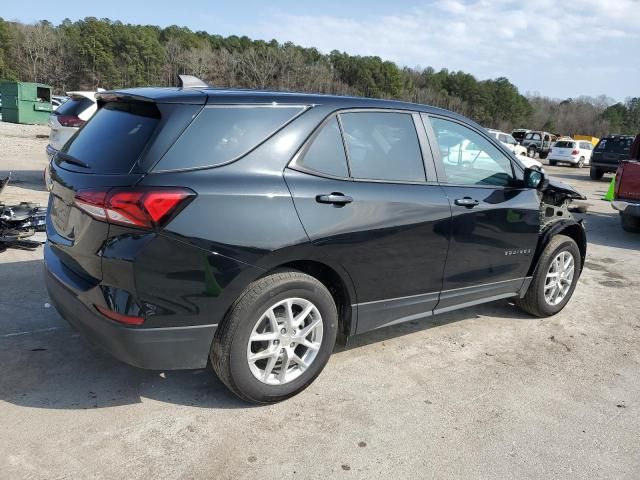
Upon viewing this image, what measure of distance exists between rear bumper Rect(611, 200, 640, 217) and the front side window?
596 centimetres

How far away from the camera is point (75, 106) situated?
9.00 metres

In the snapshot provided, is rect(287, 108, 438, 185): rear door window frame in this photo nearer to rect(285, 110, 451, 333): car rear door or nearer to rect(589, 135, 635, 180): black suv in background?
rect(285, 110, 451, 333): car rear door

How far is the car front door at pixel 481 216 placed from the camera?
3879mm

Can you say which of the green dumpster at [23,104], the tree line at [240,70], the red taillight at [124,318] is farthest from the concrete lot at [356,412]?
the tree line at [240,70]

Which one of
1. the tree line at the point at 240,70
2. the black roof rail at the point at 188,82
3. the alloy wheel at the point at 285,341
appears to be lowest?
the alloy wheel at the point at 285,341

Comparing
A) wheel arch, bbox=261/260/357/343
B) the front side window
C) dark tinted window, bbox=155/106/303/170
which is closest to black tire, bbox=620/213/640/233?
the front side window

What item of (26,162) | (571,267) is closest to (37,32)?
(26,162)

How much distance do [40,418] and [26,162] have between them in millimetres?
12714

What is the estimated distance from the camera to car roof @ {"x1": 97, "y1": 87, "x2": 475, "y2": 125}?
2936 mm

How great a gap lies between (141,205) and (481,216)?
2473 millimetres

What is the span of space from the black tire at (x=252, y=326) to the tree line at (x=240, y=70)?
55.4 m

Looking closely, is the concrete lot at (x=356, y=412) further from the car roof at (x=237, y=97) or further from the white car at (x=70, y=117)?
the white car at (x=70, y=117)

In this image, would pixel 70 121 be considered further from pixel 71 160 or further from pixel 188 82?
pixel 71 160

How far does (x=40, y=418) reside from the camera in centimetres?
291
